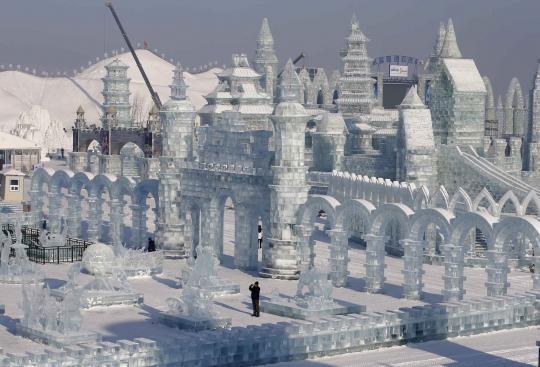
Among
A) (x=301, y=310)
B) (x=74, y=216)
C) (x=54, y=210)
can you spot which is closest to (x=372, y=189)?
(x=74, y=216)

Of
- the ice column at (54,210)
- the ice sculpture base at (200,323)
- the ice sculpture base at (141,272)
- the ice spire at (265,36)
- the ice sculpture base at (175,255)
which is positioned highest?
the ice spire at (265,36)

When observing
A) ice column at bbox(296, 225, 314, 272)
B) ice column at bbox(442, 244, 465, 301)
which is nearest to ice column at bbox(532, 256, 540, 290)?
ice column at bbox(442, 244, 465, 301)

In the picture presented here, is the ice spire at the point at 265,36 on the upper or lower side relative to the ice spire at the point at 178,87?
upper

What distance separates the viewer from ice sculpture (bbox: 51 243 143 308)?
41.6 m

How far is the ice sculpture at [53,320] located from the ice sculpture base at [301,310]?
662cm

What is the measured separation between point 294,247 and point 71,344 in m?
14.2

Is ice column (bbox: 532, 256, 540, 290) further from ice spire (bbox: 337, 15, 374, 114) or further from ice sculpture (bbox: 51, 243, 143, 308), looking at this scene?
ice spire (bbox: 337, 15, 374, 114)

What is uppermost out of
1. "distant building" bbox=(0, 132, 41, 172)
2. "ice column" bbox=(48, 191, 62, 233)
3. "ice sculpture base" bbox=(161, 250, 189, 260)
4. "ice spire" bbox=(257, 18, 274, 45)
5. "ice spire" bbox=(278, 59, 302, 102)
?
"ice spire" bbox=(257, 18, 274, 45)

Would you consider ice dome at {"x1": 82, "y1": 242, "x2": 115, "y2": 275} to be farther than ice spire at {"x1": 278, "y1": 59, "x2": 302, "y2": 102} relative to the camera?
No

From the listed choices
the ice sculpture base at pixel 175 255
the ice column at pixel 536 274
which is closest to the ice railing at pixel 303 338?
the ice column at pixel 536 274

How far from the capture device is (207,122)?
76125 mm

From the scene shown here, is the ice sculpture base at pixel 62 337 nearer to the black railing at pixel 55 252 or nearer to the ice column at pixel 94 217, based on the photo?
the black railing at pixel 55 252

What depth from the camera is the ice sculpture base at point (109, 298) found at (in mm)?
41438

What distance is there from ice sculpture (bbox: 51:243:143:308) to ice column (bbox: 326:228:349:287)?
7434 millimetres
